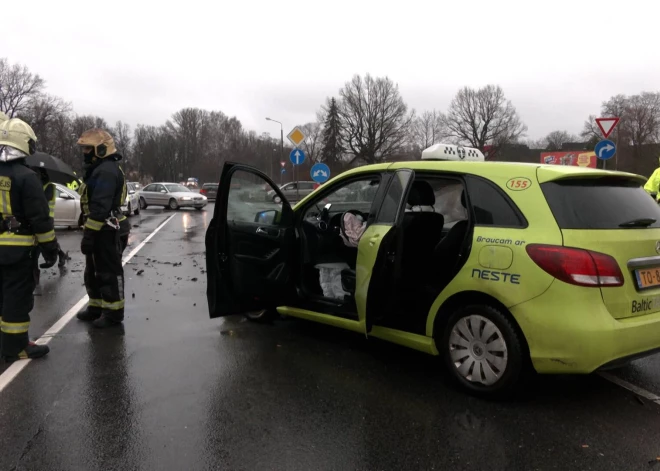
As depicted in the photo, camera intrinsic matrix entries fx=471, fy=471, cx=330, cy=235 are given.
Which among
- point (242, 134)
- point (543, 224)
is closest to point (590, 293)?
point (543, 224)

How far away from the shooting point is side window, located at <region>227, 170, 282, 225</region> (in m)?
4.26

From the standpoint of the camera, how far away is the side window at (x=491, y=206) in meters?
3.18

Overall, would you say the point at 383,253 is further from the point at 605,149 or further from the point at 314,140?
the point at 314,140

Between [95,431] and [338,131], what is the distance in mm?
65037

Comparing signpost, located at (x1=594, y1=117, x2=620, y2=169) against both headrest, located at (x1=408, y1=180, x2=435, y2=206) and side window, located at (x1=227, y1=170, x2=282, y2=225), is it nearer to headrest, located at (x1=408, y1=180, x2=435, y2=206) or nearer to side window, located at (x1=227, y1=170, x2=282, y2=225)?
headrest, located at (x1=408, y1=180, x2=435, y2=206)

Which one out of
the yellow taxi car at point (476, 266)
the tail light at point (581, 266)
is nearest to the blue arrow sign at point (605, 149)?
the yellow taxi car at point (476, 266)

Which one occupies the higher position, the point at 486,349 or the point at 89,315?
the point at 486,349

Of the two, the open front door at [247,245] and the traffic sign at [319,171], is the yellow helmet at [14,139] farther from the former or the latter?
the traffic sign at [319,171]

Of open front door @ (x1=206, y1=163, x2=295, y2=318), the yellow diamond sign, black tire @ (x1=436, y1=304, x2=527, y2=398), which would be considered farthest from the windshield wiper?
the yellow diamond sign

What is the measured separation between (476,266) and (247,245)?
2112mm

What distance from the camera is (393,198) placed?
148 inches

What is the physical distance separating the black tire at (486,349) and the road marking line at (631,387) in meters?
0.99

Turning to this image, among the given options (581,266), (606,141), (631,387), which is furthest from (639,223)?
(606,141)

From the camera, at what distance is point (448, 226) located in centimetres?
429
